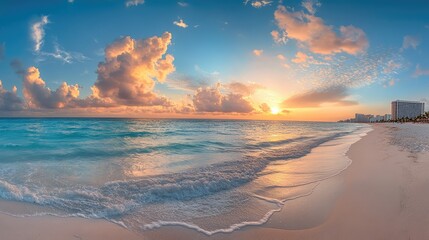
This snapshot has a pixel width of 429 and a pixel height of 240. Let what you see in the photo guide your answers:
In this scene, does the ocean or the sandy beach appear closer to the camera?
the sandy beach

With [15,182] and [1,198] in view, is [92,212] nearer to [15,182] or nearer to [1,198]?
[1,198]

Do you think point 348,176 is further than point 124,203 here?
Yes

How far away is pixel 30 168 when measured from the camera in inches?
410

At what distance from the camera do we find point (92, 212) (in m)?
5.45

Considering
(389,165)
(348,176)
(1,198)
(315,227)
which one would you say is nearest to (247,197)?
(315,227)

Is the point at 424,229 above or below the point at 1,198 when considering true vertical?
above

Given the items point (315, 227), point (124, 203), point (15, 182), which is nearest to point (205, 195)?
point (124, 203)

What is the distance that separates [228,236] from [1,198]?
654 centimetres

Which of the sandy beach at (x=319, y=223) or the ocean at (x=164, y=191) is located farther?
the ocean at (x=164, y=191)

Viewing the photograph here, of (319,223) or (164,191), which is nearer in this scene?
(319,223)

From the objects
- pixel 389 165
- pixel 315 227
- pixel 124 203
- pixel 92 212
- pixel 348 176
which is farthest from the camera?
pixel 389 165

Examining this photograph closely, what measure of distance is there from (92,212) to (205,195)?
9.64ft

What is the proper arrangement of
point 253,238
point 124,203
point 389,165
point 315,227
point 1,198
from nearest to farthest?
1. point 253,238
2. point 315,227
3. point 124,203
4. point 1,198
5. point 389,165

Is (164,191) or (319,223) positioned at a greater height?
(319,223)
